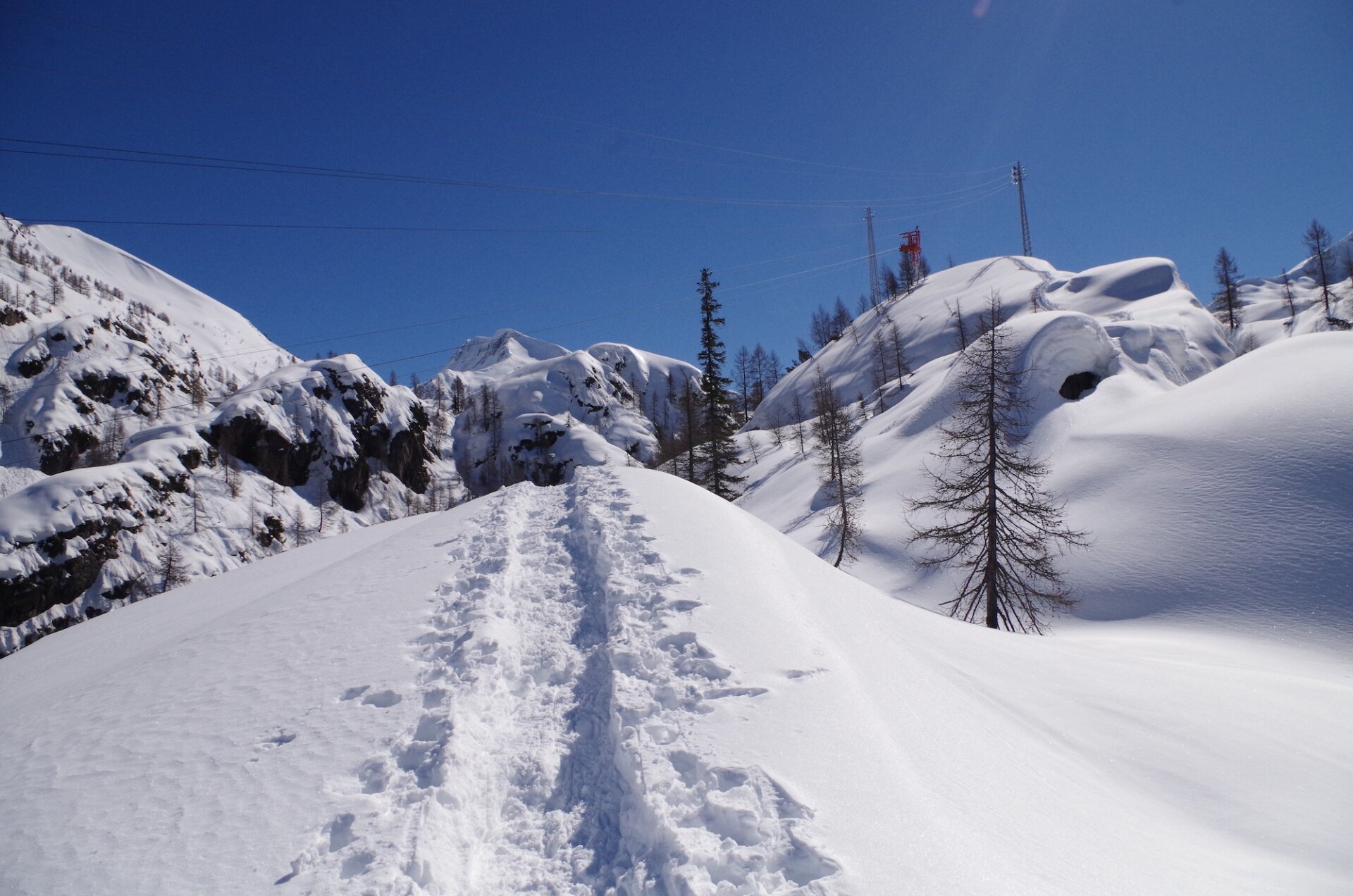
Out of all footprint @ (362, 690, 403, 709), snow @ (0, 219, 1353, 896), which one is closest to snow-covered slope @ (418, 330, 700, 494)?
snow @ (0, 219, 1353, 896)

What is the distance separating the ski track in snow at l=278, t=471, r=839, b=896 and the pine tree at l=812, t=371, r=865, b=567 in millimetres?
18524

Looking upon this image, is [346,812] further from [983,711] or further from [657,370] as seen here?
[657,370]

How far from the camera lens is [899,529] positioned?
24.4 meters

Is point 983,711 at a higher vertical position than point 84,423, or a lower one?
lower

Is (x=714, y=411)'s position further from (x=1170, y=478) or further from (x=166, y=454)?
(x=166, y=454)

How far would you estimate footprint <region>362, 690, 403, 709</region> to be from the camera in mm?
5047

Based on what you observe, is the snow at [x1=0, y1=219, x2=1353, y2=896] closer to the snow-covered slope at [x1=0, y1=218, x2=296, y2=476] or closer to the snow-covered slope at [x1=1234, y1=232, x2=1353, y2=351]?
the snow-covered slope at [x1=0, y1=218, x2=296, y2=476]

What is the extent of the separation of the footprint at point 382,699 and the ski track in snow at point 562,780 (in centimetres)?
1

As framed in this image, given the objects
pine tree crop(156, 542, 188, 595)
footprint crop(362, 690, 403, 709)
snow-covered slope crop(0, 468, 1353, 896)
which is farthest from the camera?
pine tree crop(156, 542, 188, 595)

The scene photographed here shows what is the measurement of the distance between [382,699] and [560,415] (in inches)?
4042

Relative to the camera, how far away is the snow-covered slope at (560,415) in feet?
276

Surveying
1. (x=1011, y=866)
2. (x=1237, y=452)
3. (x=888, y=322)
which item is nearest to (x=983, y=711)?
(x=1011, y=866)

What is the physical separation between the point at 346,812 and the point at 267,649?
3.76 meters

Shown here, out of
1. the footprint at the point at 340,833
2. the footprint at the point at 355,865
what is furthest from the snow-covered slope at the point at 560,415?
the footprint at the point at 355,865
